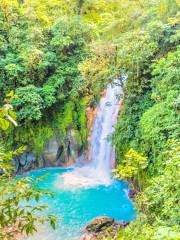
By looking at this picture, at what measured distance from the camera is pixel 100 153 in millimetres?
12516

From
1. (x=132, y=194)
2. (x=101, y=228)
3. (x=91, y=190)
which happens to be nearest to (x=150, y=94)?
(x=132, y=194)

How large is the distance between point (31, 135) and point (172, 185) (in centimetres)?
944

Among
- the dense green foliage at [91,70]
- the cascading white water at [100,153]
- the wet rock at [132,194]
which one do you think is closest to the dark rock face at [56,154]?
the dense green foliage at [91,70]

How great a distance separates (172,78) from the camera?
8219 millimetres

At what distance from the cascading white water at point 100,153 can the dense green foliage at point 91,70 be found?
2.19 feet

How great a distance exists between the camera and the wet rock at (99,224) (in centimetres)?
787

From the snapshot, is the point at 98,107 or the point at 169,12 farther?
the point at 98,107

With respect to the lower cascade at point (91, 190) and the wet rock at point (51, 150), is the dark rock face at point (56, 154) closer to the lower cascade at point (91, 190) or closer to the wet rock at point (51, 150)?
the wet rock at point (51, 150)

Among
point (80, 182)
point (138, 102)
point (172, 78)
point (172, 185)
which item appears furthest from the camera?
point (80, 182)

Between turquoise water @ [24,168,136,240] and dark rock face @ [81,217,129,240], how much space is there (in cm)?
32

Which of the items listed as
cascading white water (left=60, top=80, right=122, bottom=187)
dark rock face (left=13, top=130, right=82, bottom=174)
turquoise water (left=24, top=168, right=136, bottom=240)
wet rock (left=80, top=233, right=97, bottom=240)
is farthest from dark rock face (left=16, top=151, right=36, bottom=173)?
wet rock (left=80, top=233, right=97, bottom=240)

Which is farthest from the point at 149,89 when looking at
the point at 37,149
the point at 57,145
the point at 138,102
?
the point at 37,149

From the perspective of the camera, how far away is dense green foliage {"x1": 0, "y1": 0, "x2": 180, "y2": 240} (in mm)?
8516

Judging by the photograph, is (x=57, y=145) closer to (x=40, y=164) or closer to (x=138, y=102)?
(x=40, y=164)
